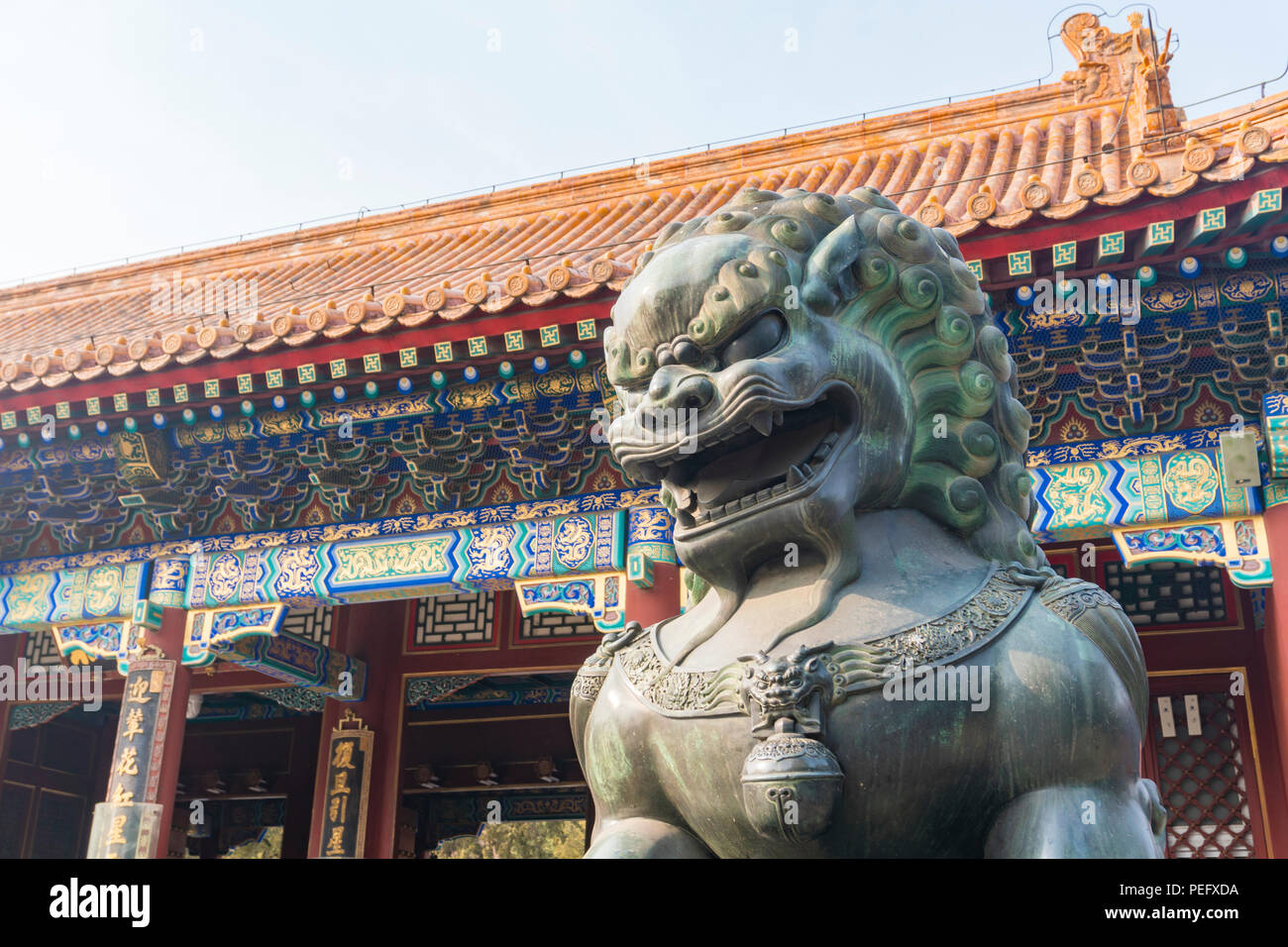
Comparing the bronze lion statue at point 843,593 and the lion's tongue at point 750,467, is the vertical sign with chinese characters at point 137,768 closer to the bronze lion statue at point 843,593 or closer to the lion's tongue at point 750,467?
the bronze lion statue at point 843,593

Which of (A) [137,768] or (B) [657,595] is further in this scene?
(A) [137,768]

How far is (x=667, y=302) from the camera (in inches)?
68.1

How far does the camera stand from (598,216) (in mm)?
7984

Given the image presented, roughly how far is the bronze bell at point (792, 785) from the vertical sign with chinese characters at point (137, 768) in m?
4.99

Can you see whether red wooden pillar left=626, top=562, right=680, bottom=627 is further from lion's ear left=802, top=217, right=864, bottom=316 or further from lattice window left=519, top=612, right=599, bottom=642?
lion's ear left=802, top=217, right=864, bottom=316

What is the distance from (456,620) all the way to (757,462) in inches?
239

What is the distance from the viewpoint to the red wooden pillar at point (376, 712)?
720 centimetres

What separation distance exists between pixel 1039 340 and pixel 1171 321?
0.49m

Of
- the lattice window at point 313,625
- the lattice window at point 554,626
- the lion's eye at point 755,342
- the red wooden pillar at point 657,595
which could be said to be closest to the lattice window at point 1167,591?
the red wooden pillar at point 657,595

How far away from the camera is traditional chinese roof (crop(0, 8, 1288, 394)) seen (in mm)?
4117

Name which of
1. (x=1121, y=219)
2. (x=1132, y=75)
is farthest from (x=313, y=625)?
(x=1132, y=75)

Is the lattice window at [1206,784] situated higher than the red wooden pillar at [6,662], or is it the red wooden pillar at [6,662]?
the red wooden pillar at [6,662]

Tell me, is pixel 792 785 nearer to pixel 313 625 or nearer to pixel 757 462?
pixel 757 462

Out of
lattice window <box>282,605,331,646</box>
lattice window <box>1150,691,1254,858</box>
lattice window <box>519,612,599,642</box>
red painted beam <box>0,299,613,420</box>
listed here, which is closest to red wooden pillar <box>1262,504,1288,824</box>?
lattice window <box>1150,691,1254,858</box>
